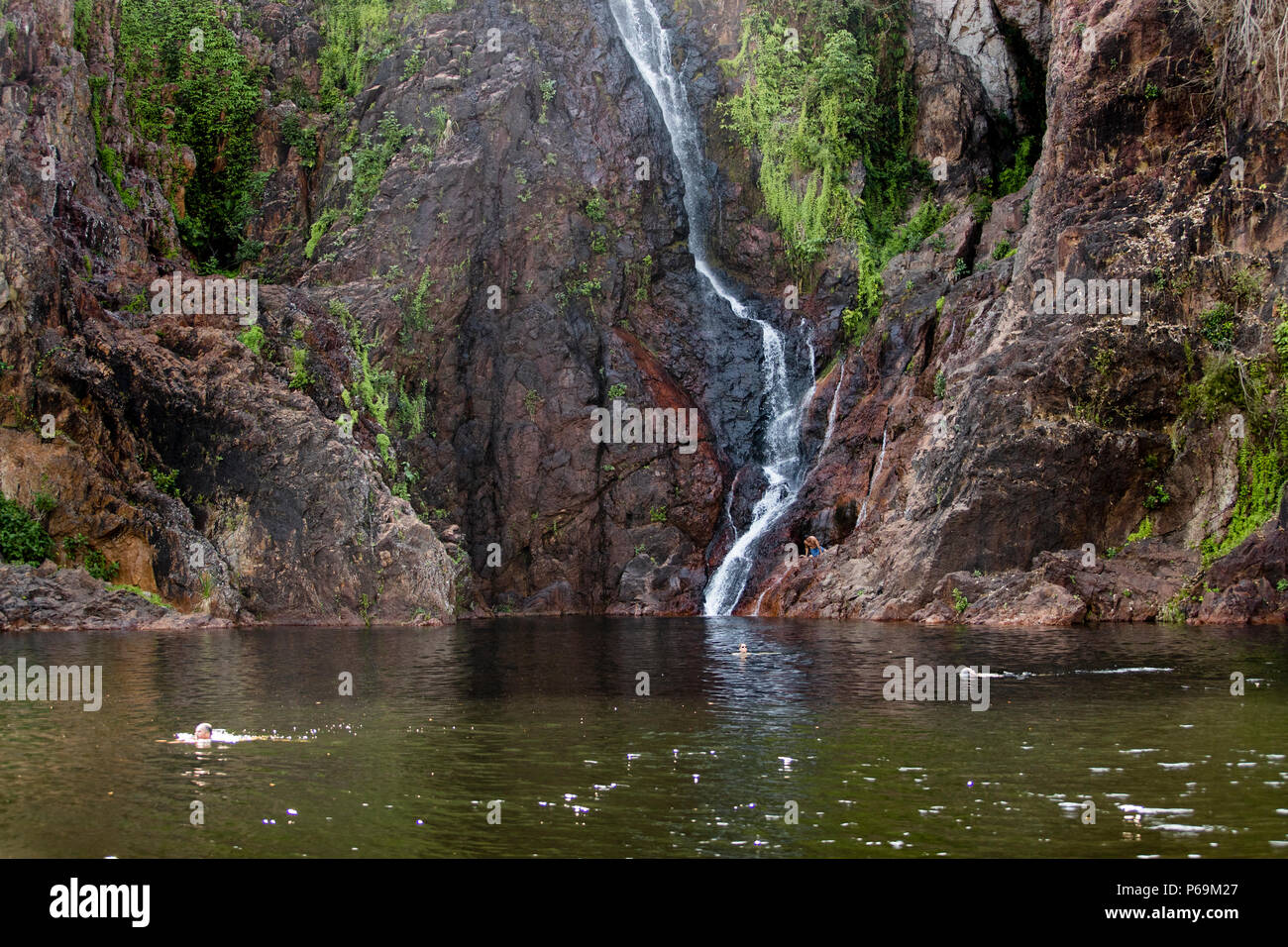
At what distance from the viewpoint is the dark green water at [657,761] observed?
1062 centimetres

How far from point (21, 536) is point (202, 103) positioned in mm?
28965

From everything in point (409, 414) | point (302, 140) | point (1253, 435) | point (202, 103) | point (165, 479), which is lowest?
point (165, 479)

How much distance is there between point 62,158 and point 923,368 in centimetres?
3447

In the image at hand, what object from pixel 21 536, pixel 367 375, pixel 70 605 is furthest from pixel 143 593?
pixel 367 375

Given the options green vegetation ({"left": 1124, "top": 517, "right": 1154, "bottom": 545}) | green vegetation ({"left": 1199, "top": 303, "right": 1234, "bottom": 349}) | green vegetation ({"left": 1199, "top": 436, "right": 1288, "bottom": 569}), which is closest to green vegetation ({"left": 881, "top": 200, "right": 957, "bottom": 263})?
green vegetation ({"left": 1199, "top": 303, "right": 1234, "bottom": 349})

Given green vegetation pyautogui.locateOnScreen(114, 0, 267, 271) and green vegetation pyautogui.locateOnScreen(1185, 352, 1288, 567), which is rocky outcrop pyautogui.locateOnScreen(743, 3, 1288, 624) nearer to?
green vegetation pyautogui.locateOnScreen(1185, 352, 1288, 567)

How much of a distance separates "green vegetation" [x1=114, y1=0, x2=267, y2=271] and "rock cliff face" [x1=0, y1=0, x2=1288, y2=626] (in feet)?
1.93

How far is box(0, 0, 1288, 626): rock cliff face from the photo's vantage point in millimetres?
38188

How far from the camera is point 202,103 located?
57.2 meters

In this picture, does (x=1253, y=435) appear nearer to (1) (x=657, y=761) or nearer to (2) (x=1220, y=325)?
(2) (x=1220, y=325)

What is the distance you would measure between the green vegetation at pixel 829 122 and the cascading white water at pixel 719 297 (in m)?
2.90

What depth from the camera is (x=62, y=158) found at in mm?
44562
